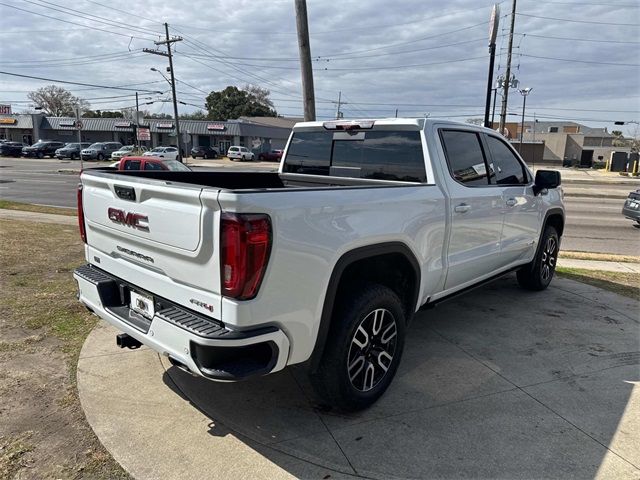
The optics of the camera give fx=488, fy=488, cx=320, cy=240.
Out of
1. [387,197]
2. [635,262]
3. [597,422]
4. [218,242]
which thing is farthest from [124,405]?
[635,262]

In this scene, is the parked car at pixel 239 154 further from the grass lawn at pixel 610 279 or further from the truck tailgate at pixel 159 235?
the truck tailgate at pixel 159 235

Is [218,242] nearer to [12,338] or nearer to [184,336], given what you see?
[184,336]

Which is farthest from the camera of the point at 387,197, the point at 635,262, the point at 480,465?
the point at 635,262

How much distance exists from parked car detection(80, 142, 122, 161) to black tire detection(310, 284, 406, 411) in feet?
160

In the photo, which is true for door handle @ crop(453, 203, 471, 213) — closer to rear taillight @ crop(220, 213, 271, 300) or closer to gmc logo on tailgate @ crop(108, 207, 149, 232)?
rear taillight @ crop(220, 213, 271, 300)

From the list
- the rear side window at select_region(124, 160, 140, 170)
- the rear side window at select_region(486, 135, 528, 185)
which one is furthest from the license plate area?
the rear side window at select_region(124, 160, 140, 170)

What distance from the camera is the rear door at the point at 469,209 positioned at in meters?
3.88

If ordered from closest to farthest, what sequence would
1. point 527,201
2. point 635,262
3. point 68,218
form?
point 527,201 → point 635,262 → point 68,218

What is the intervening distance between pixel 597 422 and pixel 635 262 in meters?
6.57

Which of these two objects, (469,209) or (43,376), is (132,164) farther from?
(469,209)

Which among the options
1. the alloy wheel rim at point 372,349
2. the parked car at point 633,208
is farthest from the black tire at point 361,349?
Answer: the parked car at point 633,208

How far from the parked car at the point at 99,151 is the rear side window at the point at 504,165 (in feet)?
157

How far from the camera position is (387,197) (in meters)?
3.12

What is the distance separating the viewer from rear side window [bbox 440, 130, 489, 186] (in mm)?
4012
